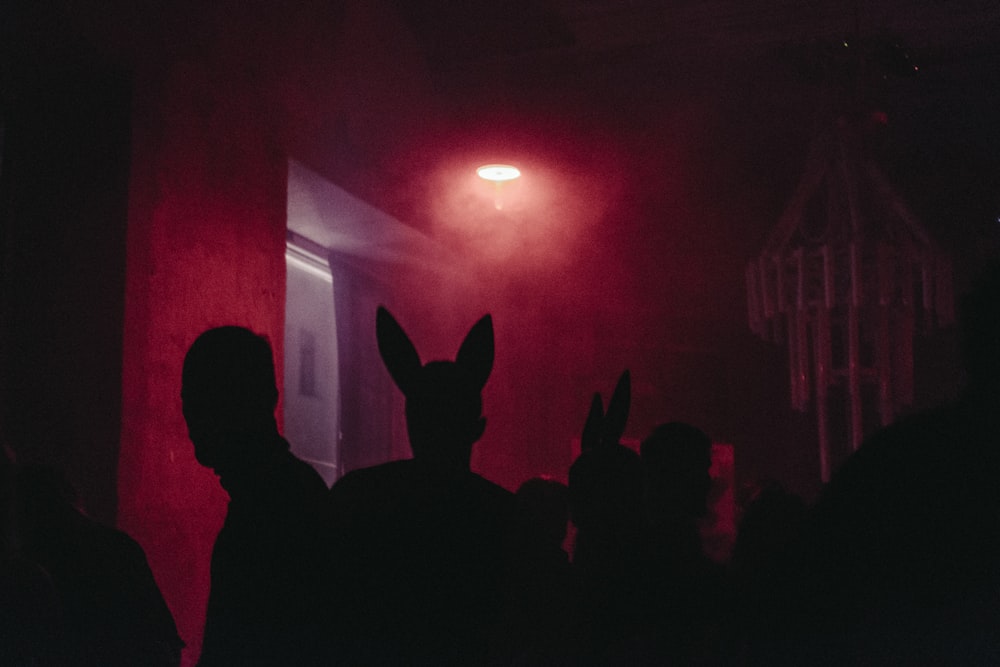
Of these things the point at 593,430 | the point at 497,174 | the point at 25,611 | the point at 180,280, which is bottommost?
the point at 25,611

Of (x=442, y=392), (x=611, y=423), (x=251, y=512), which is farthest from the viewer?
(x=611, y=423)

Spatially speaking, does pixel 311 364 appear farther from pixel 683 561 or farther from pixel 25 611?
pixel 683 561

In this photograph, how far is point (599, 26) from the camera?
544cm

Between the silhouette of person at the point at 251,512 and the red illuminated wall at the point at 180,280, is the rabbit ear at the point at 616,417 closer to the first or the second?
the silhouette of person at the point at 251,512

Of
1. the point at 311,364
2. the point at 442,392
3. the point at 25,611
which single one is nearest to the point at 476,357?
the point at 442,392

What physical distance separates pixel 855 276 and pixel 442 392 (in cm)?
268

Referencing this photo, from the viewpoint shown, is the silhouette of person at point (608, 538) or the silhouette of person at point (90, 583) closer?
the silhouette of person at point (608, 538)

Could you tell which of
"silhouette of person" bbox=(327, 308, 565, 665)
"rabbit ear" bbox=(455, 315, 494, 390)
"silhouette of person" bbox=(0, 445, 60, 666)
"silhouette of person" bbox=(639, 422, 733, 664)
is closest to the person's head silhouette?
"silhouette of person" bbox=(327, 308, 565, 665)

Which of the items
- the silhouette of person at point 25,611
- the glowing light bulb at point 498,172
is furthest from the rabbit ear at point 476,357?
the glowing light bulb at point 498,172

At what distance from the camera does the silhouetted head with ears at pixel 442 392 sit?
1.35 meters

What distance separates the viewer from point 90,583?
5.52 feet

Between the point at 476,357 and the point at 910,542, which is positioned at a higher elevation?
the point at 476,357

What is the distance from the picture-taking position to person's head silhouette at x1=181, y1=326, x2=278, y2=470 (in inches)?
50.4

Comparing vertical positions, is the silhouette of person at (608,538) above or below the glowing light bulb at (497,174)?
below
